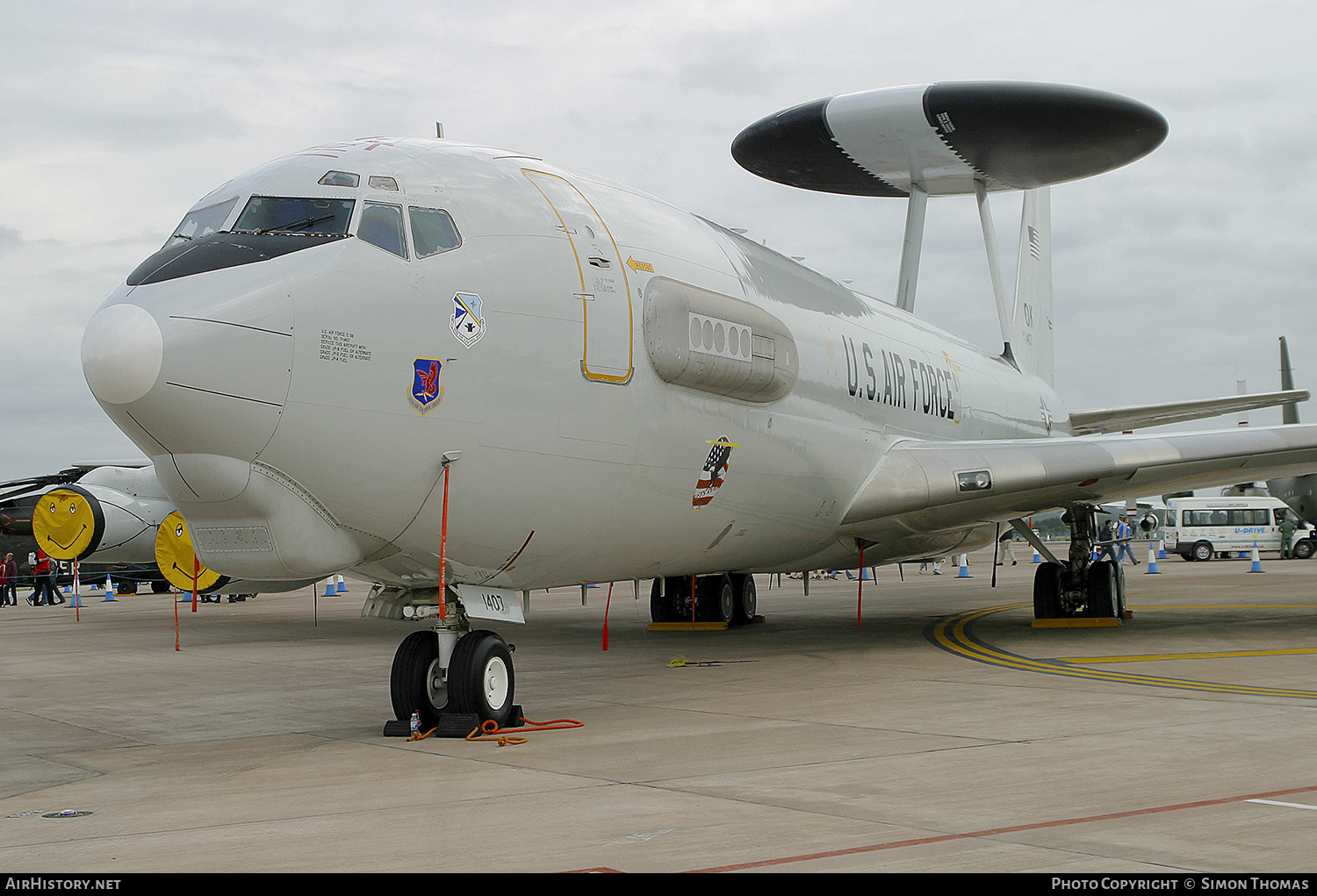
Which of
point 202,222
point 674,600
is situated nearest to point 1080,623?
point 674,600

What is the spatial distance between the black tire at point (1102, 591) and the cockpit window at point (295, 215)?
12832mm

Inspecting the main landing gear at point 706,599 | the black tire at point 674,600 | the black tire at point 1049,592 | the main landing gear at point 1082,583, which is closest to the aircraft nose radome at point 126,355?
the main landing gear at point 706,599

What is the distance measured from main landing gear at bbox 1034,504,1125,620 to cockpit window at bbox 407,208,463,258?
11.5m

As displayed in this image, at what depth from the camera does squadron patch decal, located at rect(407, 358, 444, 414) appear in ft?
25.3

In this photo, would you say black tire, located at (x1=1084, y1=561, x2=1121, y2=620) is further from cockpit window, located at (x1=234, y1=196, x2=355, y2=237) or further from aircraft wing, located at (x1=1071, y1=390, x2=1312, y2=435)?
cockpit window, located at (x1=234, y1=196, x2=355, y2=237)

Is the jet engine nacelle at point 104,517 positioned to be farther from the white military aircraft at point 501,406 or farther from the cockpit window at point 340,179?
the cockpit window at point 340,179

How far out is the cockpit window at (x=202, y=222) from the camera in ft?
26.2

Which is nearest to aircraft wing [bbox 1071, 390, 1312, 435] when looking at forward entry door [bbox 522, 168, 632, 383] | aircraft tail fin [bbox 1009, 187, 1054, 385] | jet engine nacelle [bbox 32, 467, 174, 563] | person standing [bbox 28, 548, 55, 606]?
aircraft tail fin [bbox 1009, 187, 1054, 385]

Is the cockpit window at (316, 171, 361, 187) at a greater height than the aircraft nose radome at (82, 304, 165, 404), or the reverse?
the cockpit window at (316, 171, 361, 187)

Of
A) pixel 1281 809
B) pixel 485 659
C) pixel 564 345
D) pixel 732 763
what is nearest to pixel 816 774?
pixel 732 763

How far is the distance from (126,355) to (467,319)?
88.0 inches

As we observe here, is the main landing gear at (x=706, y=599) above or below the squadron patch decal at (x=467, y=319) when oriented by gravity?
below

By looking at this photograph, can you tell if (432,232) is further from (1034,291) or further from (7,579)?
(7,579)
